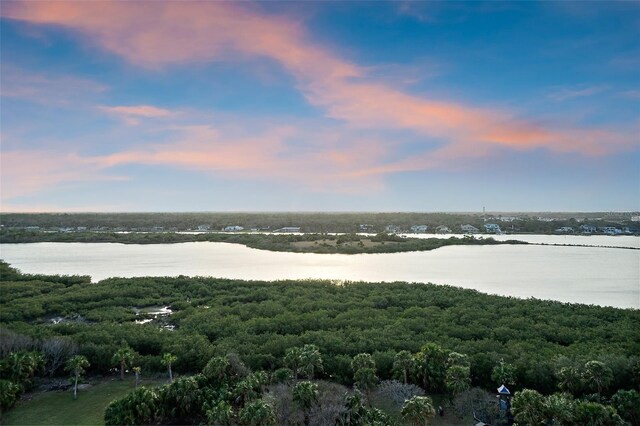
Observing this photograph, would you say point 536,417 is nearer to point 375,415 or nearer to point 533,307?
point 375,415

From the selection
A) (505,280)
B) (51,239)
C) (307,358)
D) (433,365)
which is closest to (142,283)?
(307,358)

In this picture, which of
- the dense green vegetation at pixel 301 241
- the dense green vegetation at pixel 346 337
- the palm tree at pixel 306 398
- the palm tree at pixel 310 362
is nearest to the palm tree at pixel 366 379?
the dense green vegetation at pixel 346 337

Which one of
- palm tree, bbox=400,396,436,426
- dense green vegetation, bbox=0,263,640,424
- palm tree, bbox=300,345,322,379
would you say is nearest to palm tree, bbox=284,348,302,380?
dense green vegetation, bbox=0,263,640,424

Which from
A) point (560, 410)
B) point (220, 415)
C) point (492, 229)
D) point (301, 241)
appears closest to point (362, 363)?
point (220, 415)

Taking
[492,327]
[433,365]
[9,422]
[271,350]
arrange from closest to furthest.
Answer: [9,422], [433,365], [271,350], [492,327]

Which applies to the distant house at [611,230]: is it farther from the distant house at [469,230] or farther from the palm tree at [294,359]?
the palm tree at [294,359]

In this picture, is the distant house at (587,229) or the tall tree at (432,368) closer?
the tall tree at (432,368)
